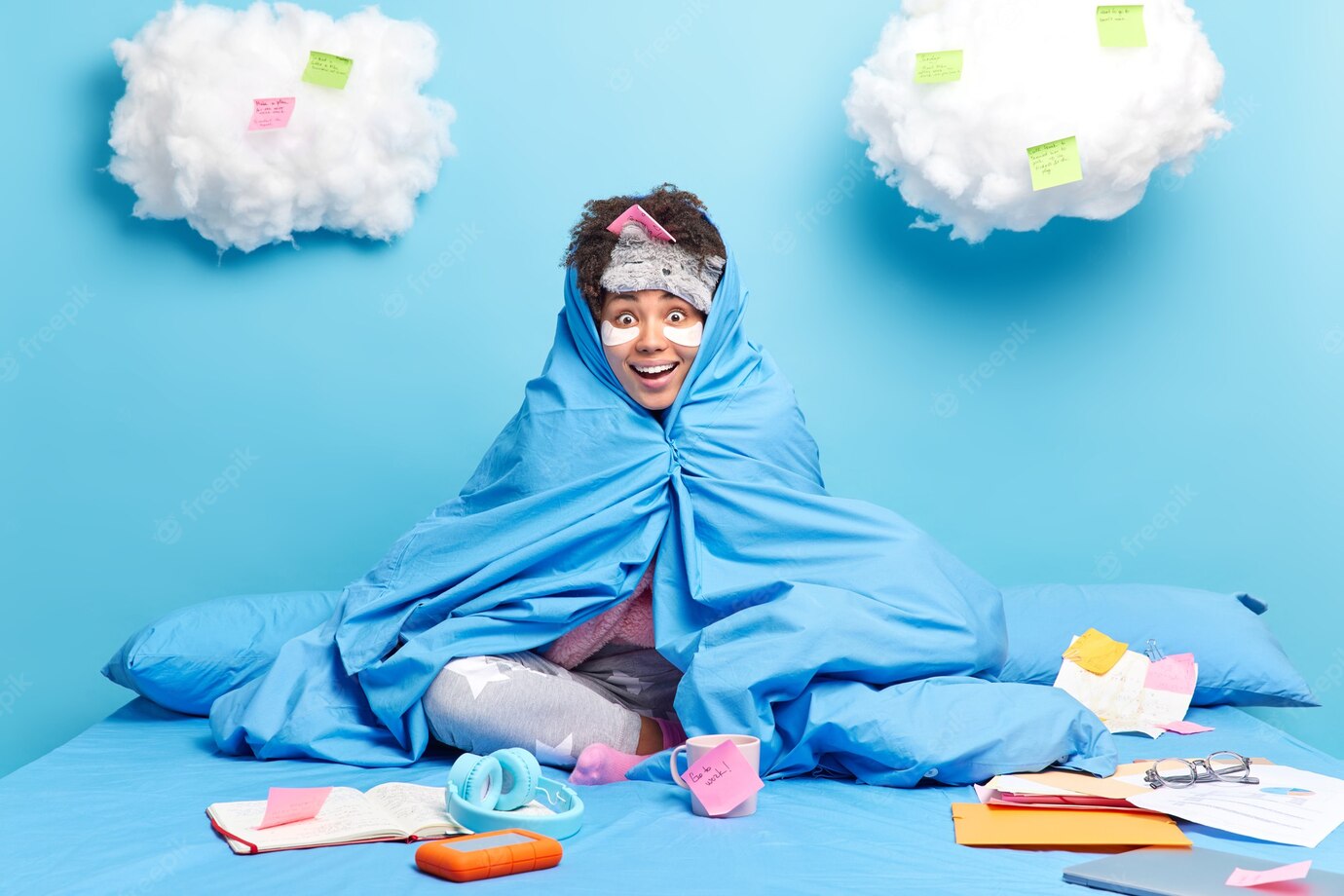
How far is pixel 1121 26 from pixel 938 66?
332mm

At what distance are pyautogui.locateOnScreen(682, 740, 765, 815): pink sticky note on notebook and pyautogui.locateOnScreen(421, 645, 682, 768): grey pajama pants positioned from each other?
1.04 ft

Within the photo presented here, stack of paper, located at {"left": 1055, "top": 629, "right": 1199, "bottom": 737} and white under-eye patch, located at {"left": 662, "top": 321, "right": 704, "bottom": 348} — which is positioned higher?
white under-eye patch, located at {"left": 662, "top": 321, "right": 704, "bottom": 348}

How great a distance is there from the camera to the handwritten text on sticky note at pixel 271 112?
2396mm

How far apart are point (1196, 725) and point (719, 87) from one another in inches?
62.6

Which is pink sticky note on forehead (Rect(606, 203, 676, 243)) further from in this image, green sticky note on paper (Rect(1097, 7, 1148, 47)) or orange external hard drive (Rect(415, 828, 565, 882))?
orange external hard drive (Rect(415, 828, 565, 882))

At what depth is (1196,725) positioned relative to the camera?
198 cm

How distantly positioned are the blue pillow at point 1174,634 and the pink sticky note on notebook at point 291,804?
121cm

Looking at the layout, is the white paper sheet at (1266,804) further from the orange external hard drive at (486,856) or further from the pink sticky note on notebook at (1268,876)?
the orange external hard drive at (486,856)

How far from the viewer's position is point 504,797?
139 cm

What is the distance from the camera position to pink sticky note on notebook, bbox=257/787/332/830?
1.36 meters

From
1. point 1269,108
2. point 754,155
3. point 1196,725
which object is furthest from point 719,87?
point 1196,725

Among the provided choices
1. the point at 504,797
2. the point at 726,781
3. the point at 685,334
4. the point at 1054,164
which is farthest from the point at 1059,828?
the point at 1054,164

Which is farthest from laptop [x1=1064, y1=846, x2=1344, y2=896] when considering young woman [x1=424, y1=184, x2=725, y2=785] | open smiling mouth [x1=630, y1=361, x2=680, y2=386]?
open smiling mouth [x1=630, y1=361, x2=680, y2=386]

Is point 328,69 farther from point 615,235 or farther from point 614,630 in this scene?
point 614,630
